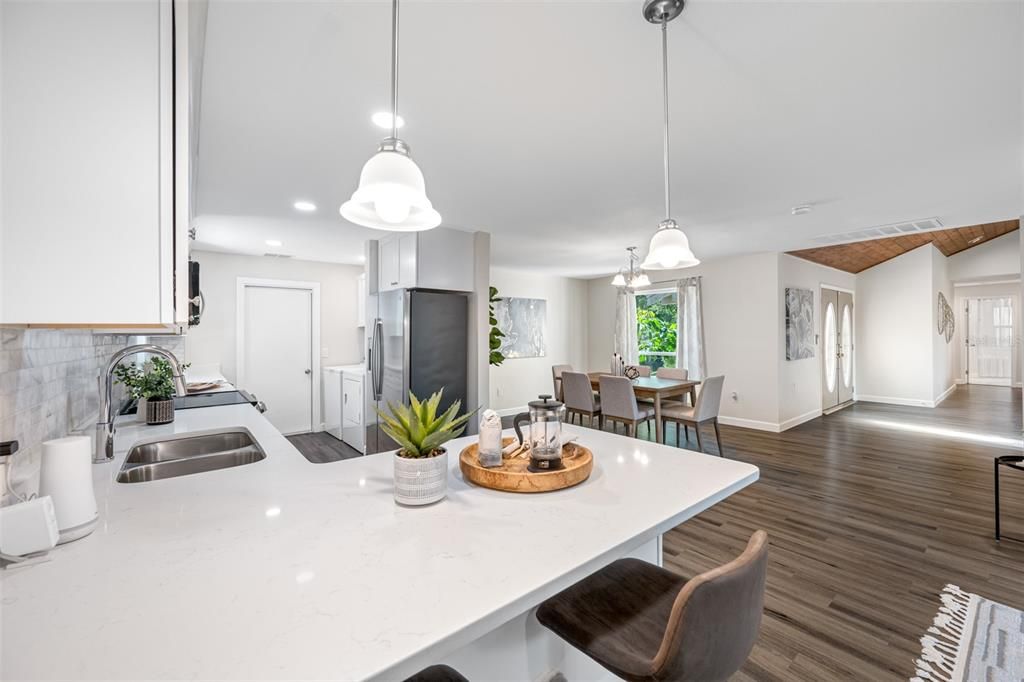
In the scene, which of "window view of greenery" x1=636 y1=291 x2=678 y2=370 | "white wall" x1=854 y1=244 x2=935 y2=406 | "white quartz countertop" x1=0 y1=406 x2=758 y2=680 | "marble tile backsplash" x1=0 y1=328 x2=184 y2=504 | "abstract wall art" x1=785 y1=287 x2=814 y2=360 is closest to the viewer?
"white quartz countertop" x1=0 y1=406 x2=758 y2=680

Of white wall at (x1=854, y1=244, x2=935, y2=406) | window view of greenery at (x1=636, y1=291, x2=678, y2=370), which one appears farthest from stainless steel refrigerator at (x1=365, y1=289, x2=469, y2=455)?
white wall at (x1=854, y1=244, x2=935, y2=406)

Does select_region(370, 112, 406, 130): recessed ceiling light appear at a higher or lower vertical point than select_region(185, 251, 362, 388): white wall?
higher

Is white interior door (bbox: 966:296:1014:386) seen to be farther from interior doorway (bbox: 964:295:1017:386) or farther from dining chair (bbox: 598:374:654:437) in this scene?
dining chair (bbox: 598:374:654:437)

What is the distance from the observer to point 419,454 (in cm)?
118

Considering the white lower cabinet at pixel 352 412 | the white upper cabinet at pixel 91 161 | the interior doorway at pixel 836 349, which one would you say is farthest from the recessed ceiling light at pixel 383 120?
the interior doorway at pixel 836 349

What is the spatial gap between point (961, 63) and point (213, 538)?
296 cm

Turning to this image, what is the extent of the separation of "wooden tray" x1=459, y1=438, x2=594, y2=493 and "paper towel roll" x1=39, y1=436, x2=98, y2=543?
0.90 m

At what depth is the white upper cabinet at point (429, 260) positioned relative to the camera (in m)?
3.97

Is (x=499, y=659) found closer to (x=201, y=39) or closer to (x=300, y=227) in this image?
(x=201, y=39)

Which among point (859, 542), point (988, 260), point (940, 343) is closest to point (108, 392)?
point (859, 542)

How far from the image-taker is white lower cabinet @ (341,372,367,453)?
459 cm

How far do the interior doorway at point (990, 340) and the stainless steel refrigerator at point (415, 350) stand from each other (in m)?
12.0

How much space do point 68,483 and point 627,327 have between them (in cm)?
696

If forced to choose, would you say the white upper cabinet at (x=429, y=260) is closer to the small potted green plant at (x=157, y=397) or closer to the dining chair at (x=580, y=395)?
the dining chair at (x=580, y=395)
